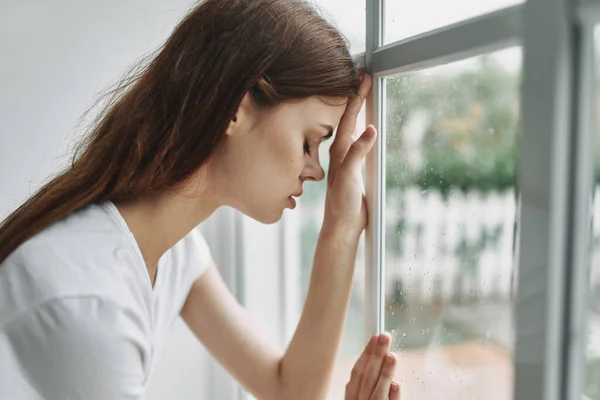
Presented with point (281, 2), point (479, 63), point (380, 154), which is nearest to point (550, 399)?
point (479, 63)

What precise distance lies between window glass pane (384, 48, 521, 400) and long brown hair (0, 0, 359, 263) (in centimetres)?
18

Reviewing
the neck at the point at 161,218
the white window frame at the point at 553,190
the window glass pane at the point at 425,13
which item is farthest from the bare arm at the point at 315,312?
the white window frame at the point at 553,190

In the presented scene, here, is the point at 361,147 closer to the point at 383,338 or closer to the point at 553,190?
the point at 383,338

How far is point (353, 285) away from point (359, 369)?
241 mm

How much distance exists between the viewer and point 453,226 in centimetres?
94

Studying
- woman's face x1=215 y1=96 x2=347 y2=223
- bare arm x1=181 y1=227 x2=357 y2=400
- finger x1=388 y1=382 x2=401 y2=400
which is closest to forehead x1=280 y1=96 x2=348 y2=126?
woman's face x1=215 y1=96 x2=347 y2=223

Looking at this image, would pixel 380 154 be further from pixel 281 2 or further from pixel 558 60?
pixel 558 60

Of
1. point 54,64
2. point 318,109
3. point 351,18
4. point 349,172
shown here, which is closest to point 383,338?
point 349,172

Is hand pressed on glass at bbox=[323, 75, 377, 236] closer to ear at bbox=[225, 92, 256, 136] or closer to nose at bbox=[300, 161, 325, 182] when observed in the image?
nose at bbox=[300, 161, 325, 182]

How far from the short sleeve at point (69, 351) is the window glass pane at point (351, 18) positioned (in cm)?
64

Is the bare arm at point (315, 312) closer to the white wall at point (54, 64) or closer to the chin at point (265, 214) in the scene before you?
the chin at point (265, 214)

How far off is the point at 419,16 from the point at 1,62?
890mm

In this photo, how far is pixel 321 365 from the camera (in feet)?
4.03

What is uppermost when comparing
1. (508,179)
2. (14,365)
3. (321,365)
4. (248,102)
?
(248,102)
